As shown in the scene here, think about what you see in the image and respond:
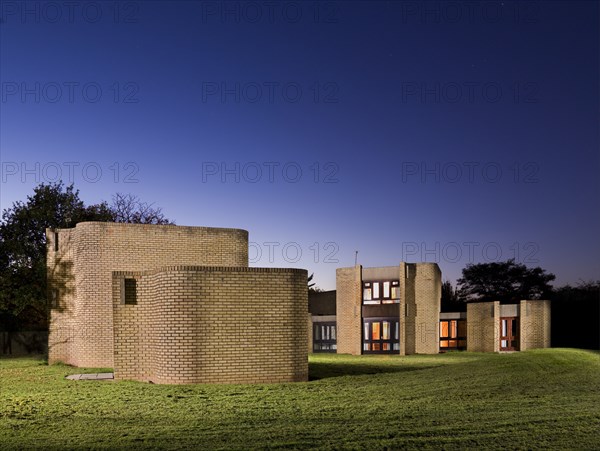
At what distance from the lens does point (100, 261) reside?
20500mm

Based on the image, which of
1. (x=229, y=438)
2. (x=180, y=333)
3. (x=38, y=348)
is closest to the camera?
(x=229, y=438)

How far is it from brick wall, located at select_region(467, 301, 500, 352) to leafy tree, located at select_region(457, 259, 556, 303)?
28.1 metres

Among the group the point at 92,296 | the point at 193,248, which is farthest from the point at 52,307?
the point at 193,248

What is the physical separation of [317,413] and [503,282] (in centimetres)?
5788

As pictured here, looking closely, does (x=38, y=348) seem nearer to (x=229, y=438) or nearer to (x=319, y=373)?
(x=319, y=373)

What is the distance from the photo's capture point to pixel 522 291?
62469mm

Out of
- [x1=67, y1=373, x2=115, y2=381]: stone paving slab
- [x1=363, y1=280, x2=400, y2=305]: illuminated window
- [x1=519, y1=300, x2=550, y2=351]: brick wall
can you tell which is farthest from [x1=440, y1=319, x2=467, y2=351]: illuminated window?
[x1=67, y1=373, x2=115, y2=381]: stone paving slab

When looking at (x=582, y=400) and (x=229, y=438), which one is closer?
(x=229, y=438)

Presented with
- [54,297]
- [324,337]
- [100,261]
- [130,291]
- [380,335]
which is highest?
[100,261]

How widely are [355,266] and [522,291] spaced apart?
116 feet

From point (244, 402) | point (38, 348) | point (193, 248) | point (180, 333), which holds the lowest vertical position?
point (38, 348)

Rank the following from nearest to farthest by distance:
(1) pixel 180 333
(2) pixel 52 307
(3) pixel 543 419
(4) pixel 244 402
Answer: (3) pixel 543 419, (4) pixel 244 402, (1) pixel 180 333, (2) pixel 52 307

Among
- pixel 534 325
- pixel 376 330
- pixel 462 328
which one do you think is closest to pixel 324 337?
pixel 376 330

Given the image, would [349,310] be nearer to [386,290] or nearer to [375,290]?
[375,290]
